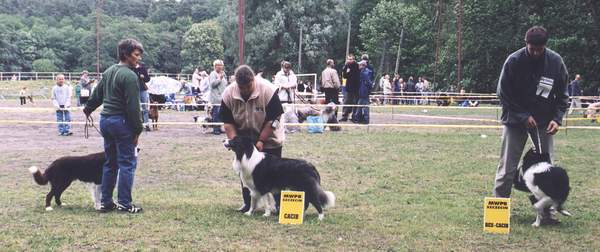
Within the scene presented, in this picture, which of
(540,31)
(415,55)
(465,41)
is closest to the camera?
(540,31)

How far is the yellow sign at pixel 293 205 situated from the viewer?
5.93 metres

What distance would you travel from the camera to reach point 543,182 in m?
5.64

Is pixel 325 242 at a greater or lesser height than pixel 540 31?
lesser

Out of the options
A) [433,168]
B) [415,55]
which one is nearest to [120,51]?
[433,168]

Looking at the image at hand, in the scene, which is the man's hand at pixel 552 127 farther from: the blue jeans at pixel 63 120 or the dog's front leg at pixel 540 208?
the blue jeans at pixel 63 120

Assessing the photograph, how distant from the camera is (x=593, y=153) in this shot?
37.0ft

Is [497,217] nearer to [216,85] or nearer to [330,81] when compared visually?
[216,85]

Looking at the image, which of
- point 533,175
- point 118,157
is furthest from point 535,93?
point 118,157

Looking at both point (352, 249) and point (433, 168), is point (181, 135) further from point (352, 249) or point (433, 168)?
point (352, 249)

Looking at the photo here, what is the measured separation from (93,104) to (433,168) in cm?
520

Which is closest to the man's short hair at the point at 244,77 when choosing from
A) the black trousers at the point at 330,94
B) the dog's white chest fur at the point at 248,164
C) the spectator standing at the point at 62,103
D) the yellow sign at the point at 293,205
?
the dog's white chest fur at the point at 248,164

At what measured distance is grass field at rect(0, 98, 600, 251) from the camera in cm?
529

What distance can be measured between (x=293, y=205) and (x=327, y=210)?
2.38 ft

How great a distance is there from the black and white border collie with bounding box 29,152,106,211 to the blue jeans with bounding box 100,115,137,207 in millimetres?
150
